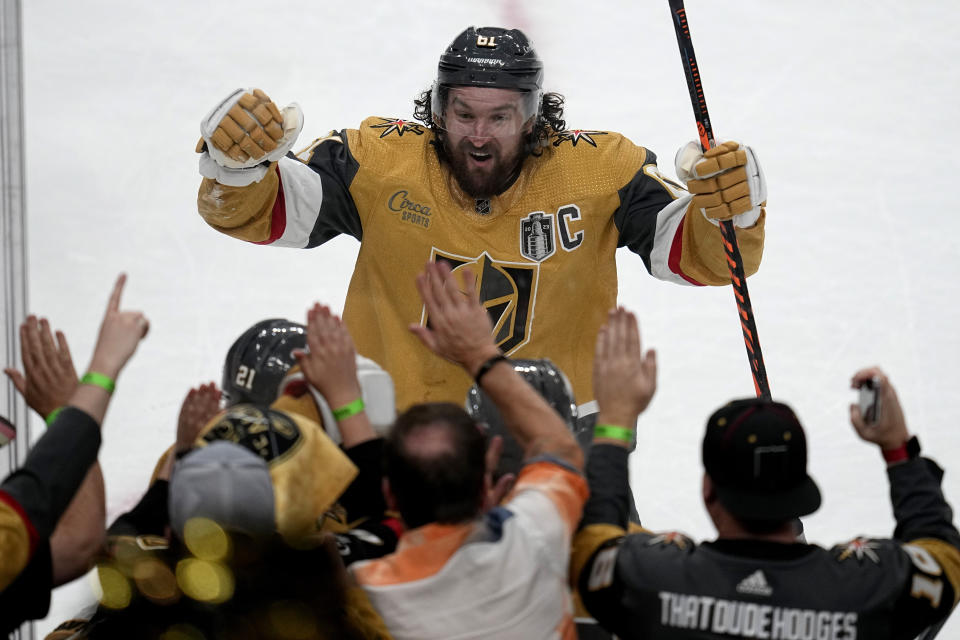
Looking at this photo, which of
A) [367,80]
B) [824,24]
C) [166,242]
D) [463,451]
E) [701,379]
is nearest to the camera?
[463,451]

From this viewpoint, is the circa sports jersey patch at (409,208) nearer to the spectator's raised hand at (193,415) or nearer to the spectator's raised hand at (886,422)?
the spectator's raised hand at (193,415)

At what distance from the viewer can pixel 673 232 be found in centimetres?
348

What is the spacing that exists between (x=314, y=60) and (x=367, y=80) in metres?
0.35

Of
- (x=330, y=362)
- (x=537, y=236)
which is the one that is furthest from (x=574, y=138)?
(x=330, y=362)

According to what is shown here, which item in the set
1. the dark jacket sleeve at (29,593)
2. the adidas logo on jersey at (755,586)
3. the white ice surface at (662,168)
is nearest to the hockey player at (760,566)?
the adidas logo on jersey at (755,586)

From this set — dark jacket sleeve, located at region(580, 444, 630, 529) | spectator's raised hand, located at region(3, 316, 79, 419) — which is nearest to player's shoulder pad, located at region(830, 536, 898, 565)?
dark jacket sleeve, located at region(580, 444, 630, 529)

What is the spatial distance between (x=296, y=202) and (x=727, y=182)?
1.15 metres

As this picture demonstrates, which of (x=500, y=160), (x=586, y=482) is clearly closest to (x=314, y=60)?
(x=500, y=160)

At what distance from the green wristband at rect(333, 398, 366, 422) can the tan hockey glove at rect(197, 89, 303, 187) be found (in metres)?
1.08

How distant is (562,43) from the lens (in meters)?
7.09

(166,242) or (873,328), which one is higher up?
(166,242)

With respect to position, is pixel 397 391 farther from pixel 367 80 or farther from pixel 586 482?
pixel 367 80

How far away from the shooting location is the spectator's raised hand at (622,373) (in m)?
2.20

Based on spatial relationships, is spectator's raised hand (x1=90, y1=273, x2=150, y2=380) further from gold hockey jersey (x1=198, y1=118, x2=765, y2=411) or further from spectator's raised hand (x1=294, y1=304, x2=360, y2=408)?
gold hockey jersey (x1=198, y1=118, x2=765, y2=411)
